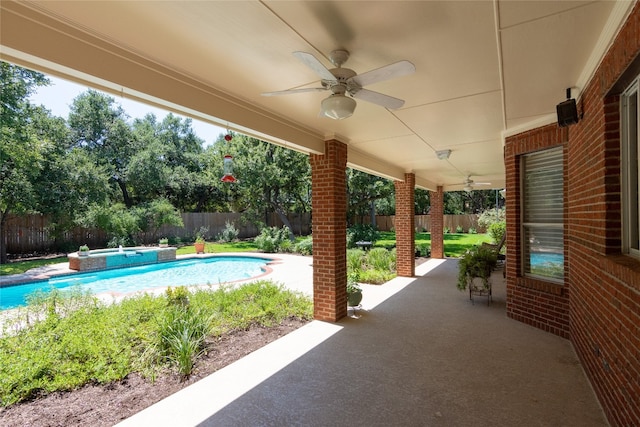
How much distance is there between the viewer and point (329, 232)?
15.7 ft

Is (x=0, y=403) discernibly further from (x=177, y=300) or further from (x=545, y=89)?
(x=545, y=89)

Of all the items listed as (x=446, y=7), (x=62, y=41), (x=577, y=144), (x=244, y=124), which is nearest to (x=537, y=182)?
(x=577, y=144)

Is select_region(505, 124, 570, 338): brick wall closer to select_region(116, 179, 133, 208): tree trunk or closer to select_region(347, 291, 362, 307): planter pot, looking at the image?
select_region(347, 291, 362, 307): planter pot

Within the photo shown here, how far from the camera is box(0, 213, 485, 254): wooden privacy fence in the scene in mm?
12734

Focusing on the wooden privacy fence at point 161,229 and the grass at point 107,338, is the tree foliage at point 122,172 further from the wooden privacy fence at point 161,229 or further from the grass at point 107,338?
the grass at point 107,338

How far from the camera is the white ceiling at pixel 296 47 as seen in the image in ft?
6.20

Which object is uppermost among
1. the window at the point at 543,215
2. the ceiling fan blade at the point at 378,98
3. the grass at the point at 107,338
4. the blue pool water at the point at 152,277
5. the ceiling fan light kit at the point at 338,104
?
the ceiling fan blade at the point at 378,98

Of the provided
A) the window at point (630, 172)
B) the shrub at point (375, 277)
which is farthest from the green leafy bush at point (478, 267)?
the window at point (630, 172)

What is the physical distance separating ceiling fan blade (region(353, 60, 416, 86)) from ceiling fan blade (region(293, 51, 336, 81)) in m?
0.22

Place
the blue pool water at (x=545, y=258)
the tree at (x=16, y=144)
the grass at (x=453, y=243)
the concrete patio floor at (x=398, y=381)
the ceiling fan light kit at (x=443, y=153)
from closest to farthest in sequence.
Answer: the concrete patio floor at (x=398, y=381)
the blue pool water at (x=545, y=258)
the ceiling fan light kit at (x=443, y=153)
the tree at (x=16, y=144)
the grass at (x=453, y=243)

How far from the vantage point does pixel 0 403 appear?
2674mm

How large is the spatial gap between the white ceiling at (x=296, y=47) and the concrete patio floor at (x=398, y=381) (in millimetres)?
2608

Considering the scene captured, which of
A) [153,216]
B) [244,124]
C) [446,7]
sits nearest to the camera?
[446,7]

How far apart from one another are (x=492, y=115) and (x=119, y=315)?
561 cm
